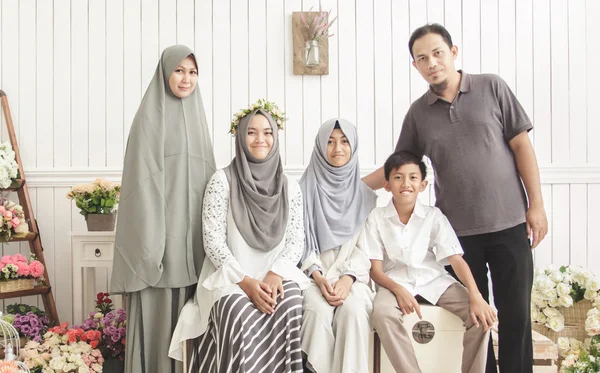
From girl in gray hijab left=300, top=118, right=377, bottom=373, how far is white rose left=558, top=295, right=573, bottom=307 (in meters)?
1.23

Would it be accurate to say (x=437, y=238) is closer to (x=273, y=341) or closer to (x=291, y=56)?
(x=273, y=341)

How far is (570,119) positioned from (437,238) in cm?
166

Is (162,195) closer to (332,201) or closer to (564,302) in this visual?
(332,201)

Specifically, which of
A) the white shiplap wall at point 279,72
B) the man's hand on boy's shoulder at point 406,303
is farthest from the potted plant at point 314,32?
the man's hand on boy's shoulder at point 406,303

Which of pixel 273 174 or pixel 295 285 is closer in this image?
pixel 295 285

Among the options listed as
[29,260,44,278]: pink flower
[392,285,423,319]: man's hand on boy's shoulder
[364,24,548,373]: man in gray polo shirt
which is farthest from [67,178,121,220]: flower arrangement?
[364,24,548,373]: man in gray polo shirt

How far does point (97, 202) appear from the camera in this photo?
2.82 meters

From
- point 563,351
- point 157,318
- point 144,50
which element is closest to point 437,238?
point 563,351

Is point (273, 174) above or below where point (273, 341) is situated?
above

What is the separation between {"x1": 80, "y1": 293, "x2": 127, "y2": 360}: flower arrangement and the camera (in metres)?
2.58

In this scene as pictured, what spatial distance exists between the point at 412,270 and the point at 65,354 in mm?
1690

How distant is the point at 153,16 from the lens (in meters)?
3.22

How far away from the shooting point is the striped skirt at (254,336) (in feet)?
6.52

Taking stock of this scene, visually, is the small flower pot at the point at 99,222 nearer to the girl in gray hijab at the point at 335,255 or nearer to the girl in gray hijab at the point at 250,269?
the girl in gray hijab at the point at 250,269
